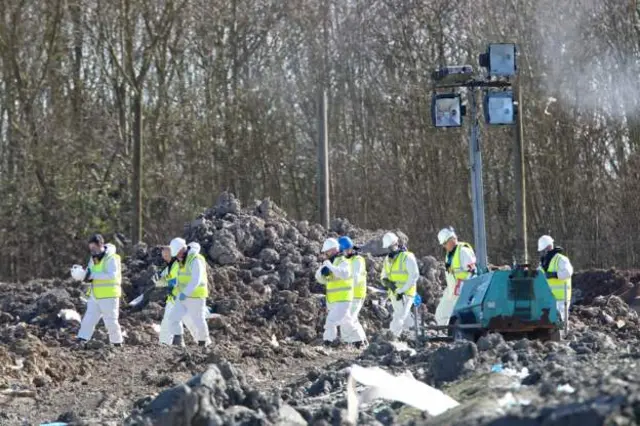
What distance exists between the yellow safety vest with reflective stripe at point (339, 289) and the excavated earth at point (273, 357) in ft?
2.71

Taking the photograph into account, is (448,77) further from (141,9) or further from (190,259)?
(141,9)

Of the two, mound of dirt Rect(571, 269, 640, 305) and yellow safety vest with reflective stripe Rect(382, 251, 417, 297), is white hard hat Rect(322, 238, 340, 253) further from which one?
mound of dirt Rect(571, 269, 640, 305)

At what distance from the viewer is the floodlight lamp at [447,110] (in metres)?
22.5

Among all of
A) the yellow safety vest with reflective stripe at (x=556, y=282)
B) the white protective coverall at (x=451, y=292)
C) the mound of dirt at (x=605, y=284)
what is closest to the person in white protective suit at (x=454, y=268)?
the white protective coverall at (x=451, y=292)

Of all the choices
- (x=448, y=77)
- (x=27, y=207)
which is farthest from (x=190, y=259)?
(x=27, y=207)

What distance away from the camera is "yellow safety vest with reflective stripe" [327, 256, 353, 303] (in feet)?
72.6

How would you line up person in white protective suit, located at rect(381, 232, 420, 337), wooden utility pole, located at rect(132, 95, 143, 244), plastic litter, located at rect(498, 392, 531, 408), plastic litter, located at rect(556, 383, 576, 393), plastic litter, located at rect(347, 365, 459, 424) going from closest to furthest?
plastic litter, located at rect(498, 392, 531, 408) → plastic litter, located at rect(556, 383, 576, 393) → plastic litter, located at rect(347, 365, 459, 424) → person in white protective suit, located at rect(381, 232, 420, 337) → wooden utility pole, located at rect(132, 95, 143, 244)

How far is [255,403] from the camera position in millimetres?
11430

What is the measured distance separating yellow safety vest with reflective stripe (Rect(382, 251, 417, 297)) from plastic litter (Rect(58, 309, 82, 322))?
5.98m

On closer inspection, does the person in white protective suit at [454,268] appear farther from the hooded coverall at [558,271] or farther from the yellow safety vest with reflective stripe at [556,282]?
the yellow safety vest with reflective stripe at [556,282]

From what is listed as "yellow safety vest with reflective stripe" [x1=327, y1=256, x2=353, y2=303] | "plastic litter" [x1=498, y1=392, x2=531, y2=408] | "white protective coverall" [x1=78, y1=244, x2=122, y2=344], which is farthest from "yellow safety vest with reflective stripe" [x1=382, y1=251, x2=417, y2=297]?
"plastic litter" [x1=498, y1=392, x2=531, y2=408]

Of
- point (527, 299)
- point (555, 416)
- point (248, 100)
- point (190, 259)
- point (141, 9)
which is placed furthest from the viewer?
point (248, 100)

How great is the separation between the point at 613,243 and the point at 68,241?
1405 centimetres

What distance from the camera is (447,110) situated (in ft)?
73.9
